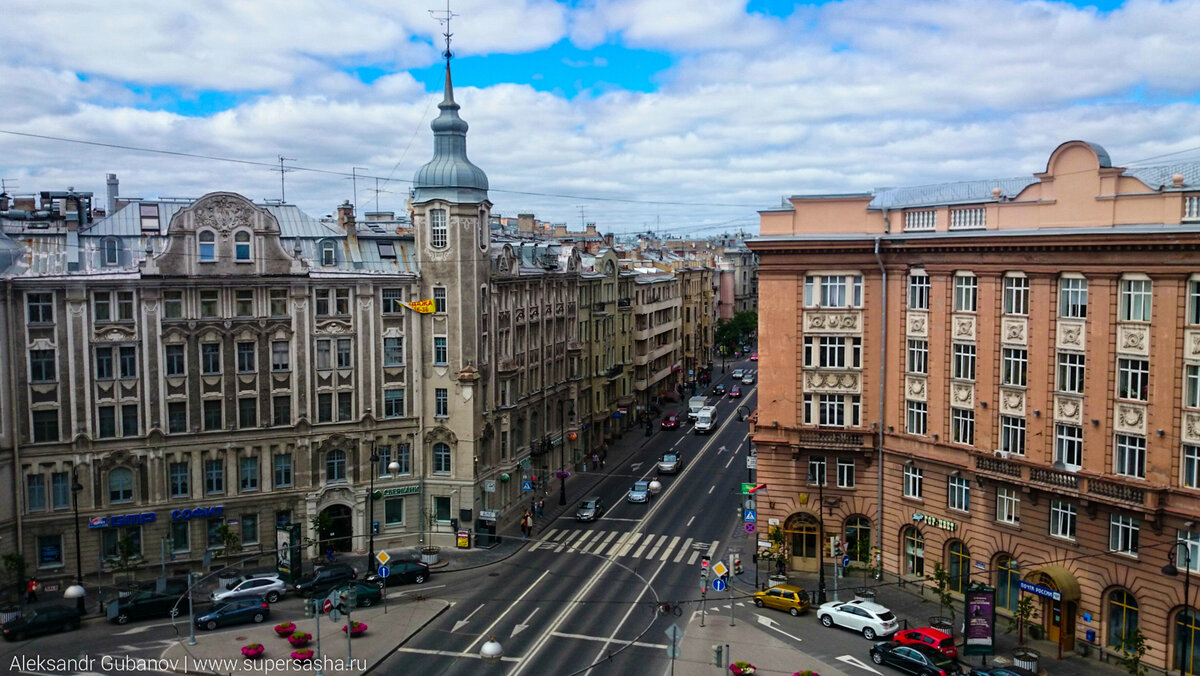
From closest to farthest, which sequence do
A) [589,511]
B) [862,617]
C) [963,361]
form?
[862,617]
[963,361]
[589,511]

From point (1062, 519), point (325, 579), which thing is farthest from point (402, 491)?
point (1062, 519)

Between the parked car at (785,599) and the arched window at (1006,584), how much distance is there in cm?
909

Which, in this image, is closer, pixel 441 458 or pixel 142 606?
pixel 142 606

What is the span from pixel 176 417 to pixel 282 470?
6725mm

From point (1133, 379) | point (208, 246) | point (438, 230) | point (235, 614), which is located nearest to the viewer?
point (1133, 379)

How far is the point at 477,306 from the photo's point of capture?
6256 centimetres

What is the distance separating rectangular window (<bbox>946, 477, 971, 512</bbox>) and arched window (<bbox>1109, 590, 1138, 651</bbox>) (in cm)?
785

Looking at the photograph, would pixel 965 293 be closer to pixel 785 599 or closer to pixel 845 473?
pixel 845 473

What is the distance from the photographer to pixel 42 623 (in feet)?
150

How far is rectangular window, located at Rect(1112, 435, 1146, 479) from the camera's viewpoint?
4116cm

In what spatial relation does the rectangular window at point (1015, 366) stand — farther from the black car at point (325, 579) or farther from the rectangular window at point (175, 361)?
the rectangular window at point (175, 361)

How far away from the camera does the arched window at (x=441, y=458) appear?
6281 centimetres

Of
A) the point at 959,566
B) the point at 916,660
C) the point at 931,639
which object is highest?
the point at 959,566

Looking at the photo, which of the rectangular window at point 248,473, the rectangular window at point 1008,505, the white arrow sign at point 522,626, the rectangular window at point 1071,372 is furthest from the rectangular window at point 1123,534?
the rectangular window at point 248,473
